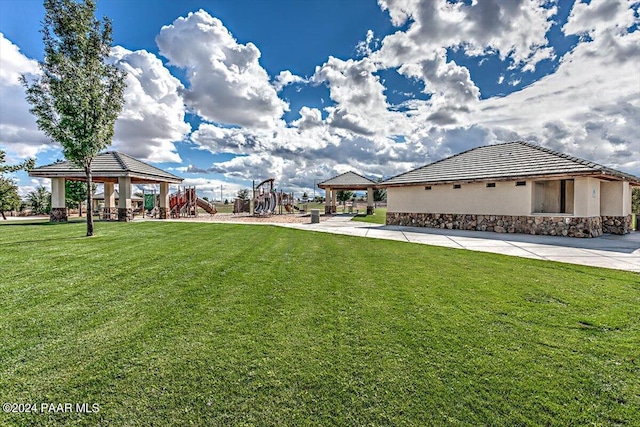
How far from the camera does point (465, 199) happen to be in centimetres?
1505

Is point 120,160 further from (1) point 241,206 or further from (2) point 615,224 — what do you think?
(2) point 615,224

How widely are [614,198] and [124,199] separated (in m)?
27.9

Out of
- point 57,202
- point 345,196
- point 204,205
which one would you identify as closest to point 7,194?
point 57,202

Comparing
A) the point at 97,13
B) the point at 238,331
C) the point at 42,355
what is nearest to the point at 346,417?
the point at 238,331

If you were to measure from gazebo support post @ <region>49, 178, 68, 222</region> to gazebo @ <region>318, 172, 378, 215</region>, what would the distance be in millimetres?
20299

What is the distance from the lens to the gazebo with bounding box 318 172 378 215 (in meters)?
28.0

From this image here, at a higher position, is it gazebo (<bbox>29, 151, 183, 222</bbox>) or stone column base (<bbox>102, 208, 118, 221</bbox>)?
gazebo (<bbox>29, 151, 183, 222</bbox>)

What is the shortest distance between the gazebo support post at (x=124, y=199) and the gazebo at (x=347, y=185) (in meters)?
16.2

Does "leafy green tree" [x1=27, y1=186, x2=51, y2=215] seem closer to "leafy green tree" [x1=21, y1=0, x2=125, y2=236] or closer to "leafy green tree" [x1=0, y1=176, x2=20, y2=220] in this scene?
"leafy green tree" [x1=0, y1=176, x2=20, y2=220]

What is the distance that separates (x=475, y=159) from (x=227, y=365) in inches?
682

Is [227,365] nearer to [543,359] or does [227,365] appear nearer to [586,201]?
[543,359]

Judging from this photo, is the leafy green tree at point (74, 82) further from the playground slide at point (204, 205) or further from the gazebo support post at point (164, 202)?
the playground slide at point (204, 205)

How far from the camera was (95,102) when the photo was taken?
34.5ft

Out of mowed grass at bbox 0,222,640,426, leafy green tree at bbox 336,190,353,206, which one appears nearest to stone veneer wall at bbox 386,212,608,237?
mowed grass at bbox 0,222,640,426
